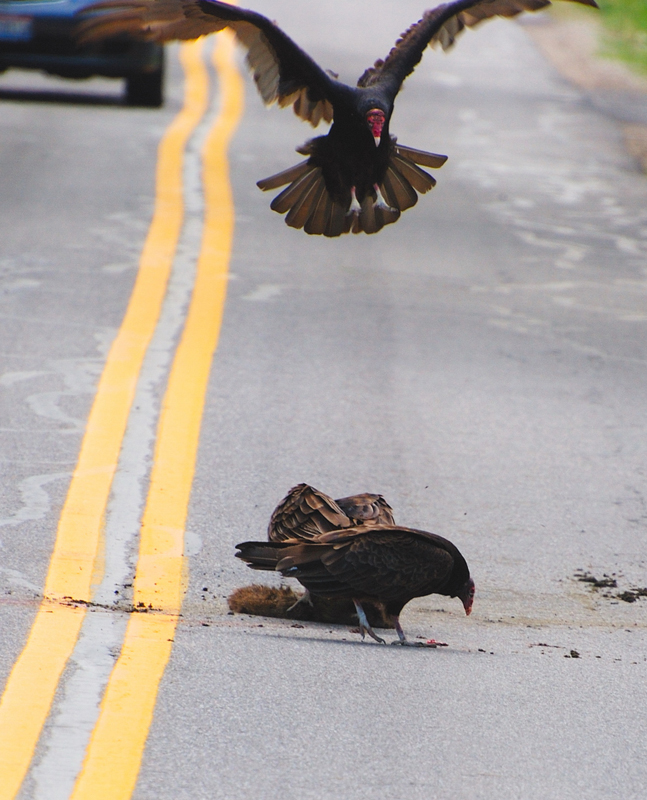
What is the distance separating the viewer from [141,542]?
5.21m

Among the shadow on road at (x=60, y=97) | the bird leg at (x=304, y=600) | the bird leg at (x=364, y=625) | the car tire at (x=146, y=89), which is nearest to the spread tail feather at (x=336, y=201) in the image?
the bird leg at (x=304, y=600)

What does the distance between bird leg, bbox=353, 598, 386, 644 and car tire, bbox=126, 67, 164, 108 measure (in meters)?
11.9

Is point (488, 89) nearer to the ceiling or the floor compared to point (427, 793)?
nearer to the floor

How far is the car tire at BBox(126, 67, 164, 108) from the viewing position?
1588 cm

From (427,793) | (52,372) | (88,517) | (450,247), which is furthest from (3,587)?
(450,247)

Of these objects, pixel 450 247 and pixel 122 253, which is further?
pixel 450 247

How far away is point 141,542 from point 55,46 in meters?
10.6

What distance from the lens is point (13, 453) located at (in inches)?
235

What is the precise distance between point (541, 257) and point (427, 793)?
7.66m

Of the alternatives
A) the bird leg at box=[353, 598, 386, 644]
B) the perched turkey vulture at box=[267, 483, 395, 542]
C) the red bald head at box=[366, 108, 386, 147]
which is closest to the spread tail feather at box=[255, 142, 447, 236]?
the red bald head at box=[366, 108, 386, 147]

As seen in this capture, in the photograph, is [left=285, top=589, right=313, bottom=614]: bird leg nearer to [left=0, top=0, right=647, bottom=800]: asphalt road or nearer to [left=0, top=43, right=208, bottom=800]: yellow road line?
[left=0, top=0, right=647, bottom=800]: asphalt road

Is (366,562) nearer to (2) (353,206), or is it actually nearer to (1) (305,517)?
(1) (305,517)

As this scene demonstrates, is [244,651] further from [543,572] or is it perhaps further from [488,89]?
[488,89]

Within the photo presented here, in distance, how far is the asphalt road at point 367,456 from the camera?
3717mm
